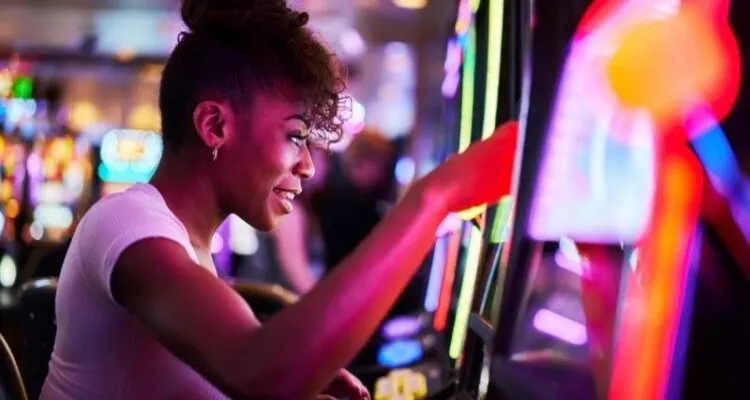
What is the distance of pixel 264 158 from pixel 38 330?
104 cm

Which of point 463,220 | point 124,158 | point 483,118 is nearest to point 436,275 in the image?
point 463,220

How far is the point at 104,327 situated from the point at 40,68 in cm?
813

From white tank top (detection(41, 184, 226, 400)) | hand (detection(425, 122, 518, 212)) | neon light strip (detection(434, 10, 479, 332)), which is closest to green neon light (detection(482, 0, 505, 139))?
neon light strip (detection(434, 10, 479, 332))

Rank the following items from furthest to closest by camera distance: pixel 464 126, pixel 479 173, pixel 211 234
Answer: pixel 464 126 → pixel 211 234 → pixel 479 173

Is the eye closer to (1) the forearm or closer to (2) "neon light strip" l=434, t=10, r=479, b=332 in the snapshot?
(1) the forearm

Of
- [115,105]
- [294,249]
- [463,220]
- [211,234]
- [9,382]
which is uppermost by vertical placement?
[211,234]

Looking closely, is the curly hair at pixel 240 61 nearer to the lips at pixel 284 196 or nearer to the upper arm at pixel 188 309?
the lips at pixel 284 196

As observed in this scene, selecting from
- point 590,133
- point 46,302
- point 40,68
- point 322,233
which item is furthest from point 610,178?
point 40,68

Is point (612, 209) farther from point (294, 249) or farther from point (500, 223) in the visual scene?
point (294, 249)

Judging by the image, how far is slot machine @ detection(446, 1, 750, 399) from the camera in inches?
34.5

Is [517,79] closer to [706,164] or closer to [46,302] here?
[706,164]

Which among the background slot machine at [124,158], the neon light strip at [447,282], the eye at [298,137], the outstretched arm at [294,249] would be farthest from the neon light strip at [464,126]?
the background slot machine at [124,158]

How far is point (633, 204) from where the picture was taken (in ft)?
3.01

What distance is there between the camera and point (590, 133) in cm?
99
